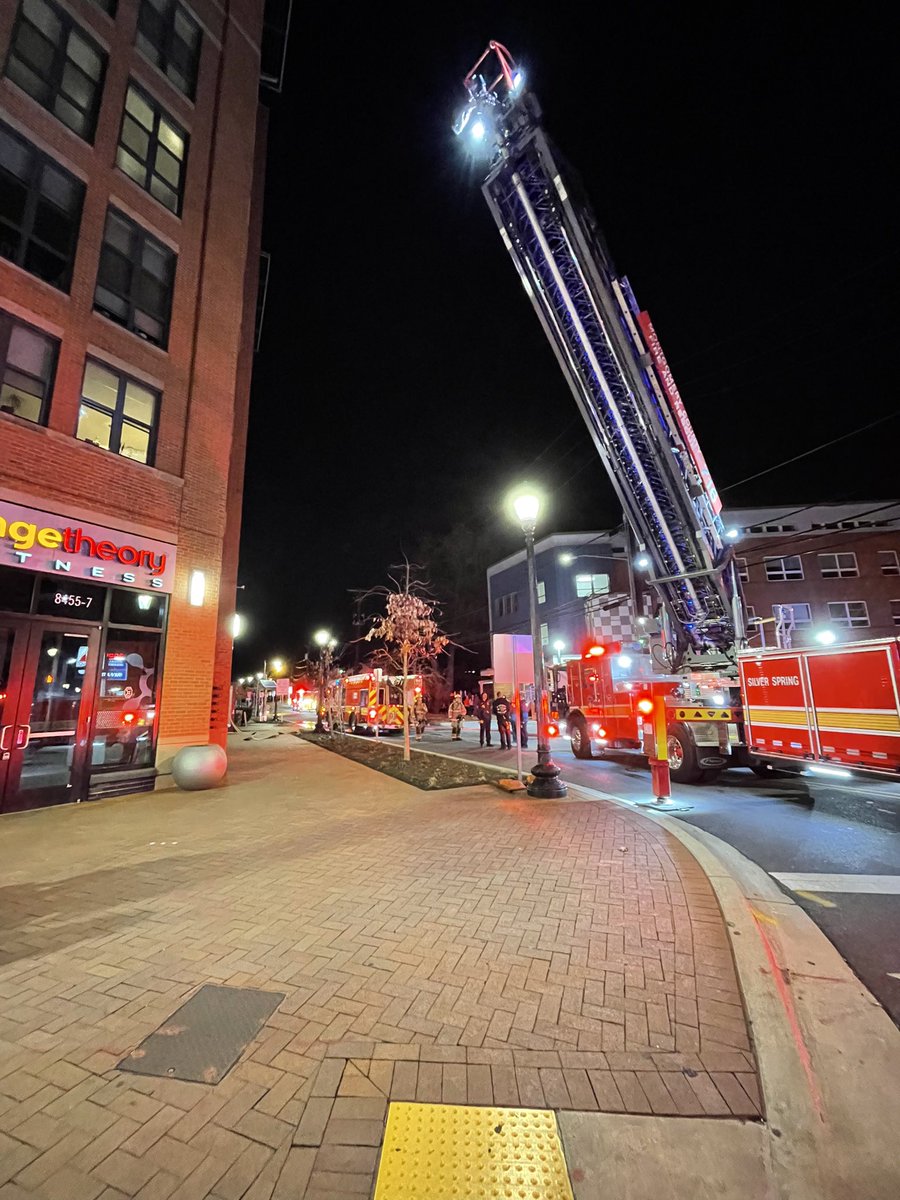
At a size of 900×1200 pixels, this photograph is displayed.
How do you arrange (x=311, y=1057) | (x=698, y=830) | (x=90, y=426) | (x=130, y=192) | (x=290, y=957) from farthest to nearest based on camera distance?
1. (x=130, y=192)
2. (x=90, y=426)
3. (x=698, y=830)
4. (x=290, y=957)
5. (x=311, y=1057)

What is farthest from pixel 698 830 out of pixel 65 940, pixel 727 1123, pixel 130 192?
pixel 130 192

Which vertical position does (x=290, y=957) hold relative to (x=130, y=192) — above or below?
below

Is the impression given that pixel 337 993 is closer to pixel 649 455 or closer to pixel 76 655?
pixel 76 655

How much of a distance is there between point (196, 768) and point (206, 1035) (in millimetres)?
7613

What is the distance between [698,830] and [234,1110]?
6.33 m

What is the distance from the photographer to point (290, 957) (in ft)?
11.5

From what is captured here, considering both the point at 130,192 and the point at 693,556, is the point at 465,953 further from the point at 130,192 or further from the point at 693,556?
the point at 130,192

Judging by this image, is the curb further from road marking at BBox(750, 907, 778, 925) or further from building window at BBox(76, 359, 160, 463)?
building window at BBox(76, 359, 160, 463)

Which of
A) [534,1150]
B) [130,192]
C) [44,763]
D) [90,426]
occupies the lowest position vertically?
[534,1150]

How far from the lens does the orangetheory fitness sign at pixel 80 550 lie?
26.6ft

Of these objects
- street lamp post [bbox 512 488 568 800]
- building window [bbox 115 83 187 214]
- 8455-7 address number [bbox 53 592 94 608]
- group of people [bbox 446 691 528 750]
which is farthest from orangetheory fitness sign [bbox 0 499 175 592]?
group of people [bbox 446 691 528 750]

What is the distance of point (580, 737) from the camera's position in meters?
15.0

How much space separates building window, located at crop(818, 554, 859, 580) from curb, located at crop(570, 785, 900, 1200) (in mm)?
36019

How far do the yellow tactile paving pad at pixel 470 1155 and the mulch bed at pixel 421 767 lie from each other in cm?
754
